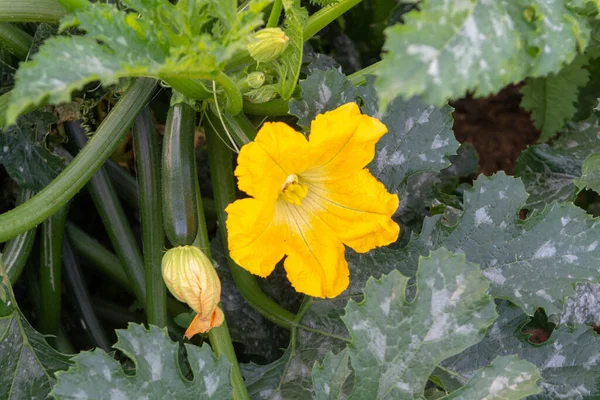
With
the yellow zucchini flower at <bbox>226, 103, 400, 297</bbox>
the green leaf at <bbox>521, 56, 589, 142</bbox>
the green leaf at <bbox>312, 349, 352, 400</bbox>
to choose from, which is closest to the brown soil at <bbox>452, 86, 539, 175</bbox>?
the green leaf at <bbox>521, 56, 589, 142</bbox>

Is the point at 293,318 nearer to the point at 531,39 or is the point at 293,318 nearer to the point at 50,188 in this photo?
the point at 50,188

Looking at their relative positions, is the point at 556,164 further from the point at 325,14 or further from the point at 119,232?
the point at 119,232

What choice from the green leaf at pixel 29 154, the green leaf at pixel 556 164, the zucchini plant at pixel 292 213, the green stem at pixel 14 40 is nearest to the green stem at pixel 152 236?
the zucchini plant at pixel 292 213

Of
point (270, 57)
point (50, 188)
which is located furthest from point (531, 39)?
point (50, 188)

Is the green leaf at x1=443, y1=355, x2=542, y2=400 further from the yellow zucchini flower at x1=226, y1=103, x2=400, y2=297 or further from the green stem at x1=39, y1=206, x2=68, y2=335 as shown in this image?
the green stem at x1=39, y1=206, x2=68, y2=335

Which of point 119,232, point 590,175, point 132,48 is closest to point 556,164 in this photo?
point 590,175

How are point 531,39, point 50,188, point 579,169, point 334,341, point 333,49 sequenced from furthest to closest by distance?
1. point 333,49
2. point 579,169
3. point 334,341
4. point 50,188
5. point 531,39
